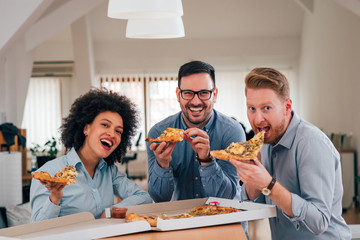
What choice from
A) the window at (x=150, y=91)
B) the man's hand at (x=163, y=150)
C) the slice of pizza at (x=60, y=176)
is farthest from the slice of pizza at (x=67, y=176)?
the window at (x=150, y=91)

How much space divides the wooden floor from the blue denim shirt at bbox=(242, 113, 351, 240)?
16.5 ft

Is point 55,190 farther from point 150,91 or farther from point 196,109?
point 150,91

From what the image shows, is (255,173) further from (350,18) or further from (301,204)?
(350,18)

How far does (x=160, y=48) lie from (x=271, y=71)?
34.6 ft

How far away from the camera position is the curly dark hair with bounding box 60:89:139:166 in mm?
2660

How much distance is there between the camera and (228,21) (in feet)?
39.4

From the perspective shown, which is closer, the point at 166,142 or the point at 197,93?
the point at 166,142

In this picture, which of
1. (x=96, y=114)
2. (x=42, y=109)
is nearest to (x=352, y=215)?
(x=96, y=114)

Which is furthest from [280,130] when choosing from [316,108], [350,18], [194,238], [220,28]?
[220,28]

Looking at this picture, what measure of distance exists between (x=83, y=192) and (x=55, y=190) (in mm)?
254

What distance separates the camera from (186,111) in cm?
271

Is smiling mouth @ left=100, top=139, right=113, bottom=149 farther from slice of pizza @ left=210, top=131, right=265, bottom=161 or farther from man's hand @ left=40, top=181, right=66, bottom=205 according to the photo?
slice of pizza @ left=210, top=131, right=265, bottom=161

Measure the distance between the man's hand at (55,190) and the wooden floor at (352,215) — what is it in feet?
17.9

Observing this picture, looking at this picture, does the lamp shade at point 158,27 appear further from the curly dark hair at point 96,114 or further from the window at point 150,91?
the window at point 150,91
